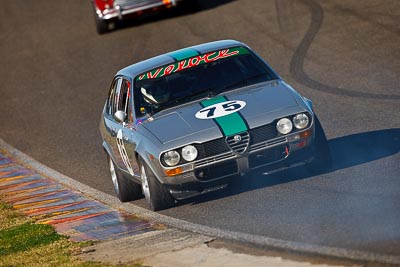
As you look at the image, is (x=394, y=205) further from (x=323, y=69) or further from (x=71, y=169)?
(x=323, y=69)

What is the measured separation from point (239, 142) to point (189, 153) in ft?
1.51

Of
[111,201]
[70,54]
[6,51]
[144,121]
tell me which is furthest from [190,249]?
[6,51]

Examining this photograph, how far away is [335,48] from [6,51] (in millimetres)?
8893

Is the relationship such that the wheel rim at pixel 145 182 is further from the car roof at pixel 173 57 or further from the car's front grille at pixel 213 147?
the car roof at pixel 173 57

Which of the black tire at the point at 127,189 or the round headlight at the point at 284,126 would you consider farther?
the black tire at the point at 127,189

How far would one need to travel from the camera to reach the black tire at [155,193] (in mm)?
9648

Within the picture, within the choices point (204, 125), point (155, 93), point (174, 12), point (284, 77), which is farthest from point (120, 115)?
point (174, 12)

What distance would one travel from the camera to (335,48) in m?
17.0

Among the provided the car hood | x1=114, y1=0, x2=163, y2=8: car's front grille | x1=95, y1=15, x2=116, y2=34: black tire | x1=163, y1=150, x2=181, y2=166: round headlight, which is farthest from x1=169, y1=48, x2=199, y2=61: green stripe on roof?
x1=95, y1=15, x2=116, y2=34: black tire

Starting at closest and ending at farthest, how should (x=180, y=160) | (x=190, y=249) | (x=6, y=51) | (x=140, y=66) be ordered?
(x=190, y=249), (x=180, y=160), (x=140, y=66), (x=6, y=51)

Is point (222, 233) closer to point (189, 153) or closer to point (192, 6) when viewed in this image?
point (189, 153)

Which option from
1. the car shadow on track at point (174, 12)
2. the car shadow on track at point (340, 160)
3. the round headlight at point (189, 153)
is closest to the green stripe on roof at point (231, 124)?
the round headlight at point (189, 153)

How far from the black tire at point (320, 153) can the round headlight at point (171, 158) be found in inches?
51.1

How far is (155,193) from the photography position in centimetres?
972
